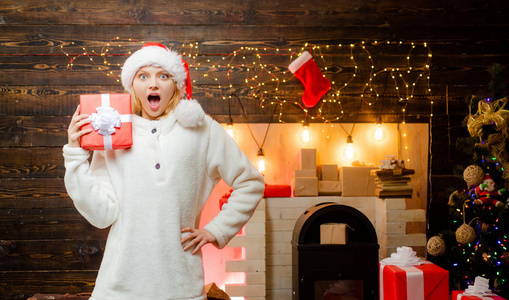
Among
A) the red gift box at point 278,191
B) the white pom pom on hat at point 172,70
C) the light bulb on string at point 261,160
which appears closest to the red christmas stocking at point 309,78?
the light bulb on string at point 261,160

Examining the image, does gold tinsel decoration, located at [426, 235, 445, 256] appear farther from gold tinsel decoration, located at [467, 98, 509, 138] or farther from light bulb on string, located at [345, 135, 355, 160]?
light bulb on string, located at [345, 135, 355, 160]

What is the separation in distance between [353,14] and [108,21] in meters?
1.82

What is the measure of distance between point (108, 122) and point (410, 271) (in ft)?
6.27

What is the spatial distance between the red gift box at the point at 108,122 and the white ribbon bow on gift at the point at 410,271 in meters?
1.83

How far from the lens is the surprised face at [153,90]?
1.78 m

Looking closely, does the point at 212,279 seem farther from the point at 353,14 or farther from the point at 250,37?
the point at 353,14

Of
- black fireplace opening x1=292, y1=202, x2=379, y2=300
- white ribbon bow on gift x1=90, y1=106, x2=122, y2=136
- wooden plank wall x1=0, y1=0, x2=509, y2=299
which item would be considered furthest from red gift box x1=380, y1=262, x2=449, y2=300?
white ribbon bow on gift x1=90, y1=106, x2=122, y2=136

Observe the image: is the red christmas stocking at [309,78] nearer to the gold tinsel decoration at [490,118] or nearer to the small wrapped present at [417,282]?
the gold tinsel decoration at [490,118]

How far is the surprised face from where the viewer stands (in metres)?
1.78

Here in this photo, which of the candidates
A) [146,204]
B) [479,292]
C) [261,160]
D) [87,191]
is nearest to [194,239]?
[146,204]

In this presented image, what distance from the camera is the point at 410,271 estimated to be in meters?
2.75

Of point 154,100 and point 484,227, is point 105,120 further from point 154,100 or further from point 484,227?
point 484,227

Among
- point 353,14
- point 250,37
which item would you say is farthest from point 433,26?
point 250,37

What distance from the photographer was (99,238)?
3557 millimetres
